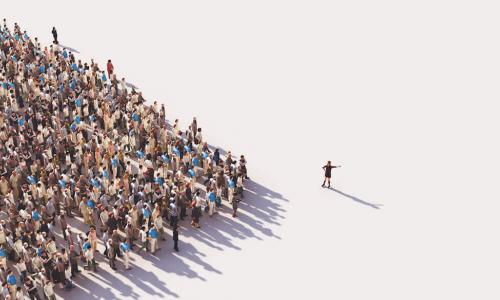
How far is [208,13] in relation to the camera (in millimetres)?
37719

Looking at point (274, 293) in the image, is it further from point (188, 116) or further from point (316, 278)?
point (188, 116)

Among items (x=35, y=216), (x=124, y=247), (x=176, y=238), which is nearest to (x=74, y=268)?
(x=124, y=247)

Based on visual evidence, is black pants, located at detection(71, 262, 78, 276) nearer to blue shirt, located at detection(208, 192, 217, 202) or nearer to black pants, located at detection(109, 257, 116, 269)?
black pants, located at detection(109, 257, 116, 269)

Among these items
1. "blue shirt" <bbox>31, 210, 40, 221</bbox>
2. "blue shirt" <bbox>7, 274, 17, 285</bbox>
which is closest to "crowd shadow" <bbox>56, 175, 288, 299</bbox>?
"blue shirt" <bbox>31, 210, 40, 221</bbox>

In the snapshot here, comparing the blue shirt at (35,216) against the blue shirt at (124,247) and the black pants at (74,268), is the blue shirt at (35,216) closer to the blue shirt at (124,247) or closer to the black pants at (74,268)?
the black pants at (74,268)

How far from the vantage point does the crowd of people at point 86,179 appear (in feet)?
53.4

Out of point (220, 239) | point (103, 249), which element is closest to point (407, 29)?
point (220, 239)

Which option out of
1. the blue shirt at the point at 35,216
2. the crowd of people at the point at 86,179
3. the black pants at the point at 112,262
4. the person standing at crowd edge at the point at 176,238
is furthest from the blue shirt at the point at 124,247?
the blue shirt at the point at 35,216

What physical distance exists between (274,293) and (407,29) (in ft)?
81.2

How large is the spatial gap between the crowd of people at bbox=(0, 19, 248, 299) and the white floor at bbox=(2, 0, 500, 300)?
37.1 inches

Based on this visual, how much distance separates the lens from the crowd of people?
53.4 feet

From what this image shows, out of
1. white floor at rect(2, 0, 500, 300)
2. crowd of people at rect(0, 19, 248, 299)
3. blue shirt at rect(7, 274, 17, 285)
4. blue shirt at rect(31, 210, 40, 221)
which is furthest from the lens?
blue shirt at rect(31, 210, 40, 221)

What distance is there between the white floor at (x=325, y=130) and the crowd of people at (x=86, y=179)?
37.1 inches

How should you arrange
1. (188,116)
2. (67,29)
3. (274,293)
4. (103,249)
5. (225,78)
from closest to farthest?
(274,293) → (103,249) → (188,116) → (225,78) → (67,29)
